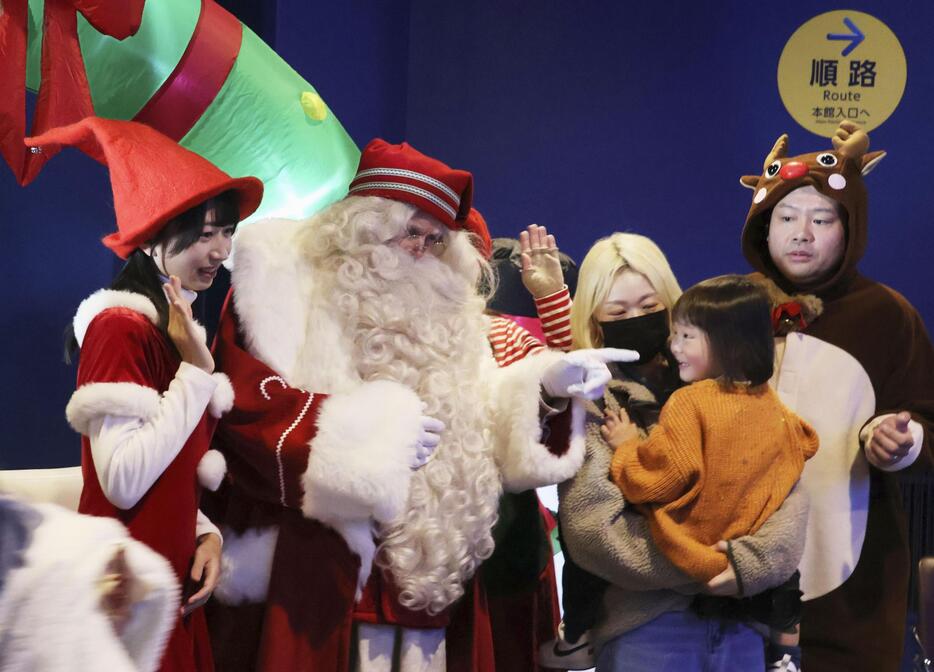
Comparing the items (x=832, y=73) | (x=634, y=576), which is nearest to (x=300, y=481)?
(x=634, y=576)

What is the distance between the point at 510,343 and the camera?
3.29 metres

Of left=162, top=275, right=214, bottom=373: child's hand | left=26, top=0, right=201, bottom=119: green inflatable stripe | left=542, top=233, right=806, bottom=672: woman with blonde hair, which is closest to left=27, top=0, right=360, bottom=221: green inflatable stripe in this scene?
left=26, top=0, right=201, bottom=119: green inflatable stripe

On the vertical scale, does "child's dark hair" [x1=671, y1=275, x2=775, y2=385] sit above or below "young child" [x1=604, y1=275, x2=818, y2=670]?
above

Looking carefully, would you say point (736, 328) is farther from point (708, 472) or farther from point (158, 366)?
point (158, 366)

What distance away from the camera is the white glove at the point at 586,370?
2.69 m

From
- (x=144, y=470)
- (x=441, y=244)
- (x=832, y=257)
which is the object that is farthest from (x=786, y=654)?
(x=144, y=470)

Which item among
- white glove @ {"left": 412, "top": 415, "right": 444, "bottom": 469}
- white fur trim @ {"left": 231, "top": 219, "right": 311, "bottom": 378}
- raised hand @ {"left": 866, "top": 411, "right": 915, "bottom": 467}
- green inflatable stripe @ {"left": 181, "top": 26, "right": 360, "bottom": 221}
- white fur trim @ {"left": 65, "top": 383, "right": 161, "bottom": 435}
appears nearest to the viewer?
white fur trim @ {"left": 65, "top": 383, "right": 161, "bottom": 435}

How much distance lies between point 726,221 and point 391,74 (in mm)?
1717

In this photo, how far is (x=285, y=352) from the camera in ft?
8.75

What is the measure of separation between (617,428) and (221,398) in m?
1.02

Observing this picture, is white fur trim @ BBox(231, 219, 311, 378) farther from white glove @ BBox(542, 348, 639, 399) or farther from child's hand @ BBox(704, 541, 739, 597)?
child's hand @ BBox(704, 541, 739, 597)

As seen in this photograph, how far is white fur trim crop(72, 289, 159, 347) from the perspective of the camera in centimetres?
234

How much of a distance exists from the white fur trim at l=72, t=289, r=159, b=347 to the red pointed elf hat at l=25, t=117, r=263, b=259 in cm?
11

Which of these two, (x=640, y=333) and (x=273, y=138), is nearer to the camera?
(x=640, y=333)
